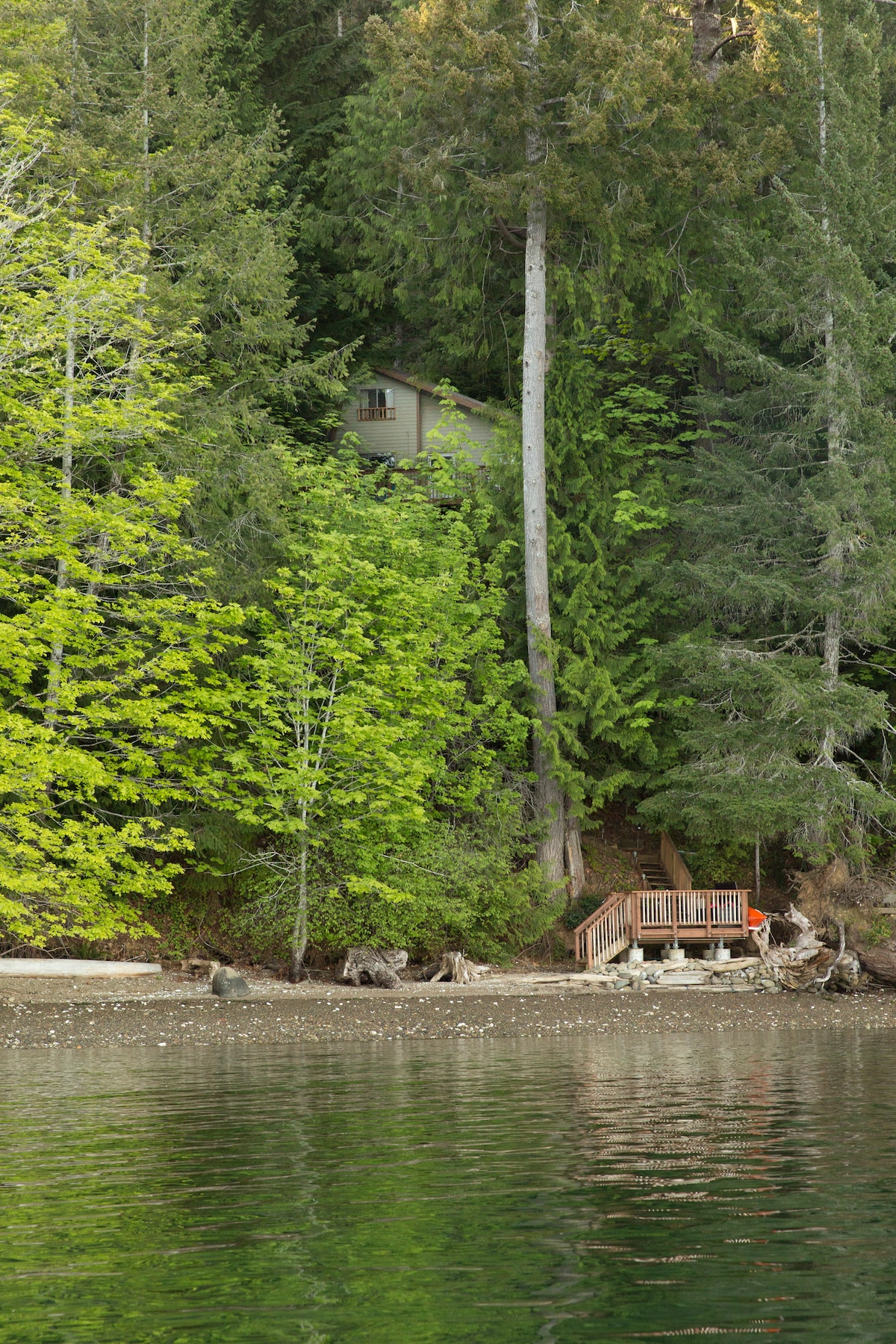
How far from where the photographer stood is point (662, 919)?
23.4m

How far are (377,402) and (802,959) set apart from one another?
17235mm

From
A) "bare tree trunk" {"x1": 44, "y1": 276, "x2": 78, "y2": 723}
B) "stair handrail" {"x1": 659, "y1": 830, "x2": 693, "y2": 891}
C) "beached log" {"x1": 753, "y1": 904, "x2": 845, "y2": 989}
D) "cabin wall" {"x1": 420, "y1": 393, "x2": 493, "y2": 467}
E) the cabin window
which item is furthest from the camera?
the cabin window

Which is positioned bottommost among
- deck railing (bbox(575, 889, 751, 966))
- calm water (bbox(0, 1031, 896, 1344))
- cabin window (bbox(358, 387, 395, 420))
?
calm water (bbox(0, 1031, 896, 1344))

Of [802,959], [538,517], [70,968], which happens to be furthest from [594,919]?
[70,968]

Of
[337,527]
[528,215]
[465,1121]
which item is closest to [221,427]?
[337,527]

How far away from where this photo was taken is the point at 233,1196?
7.06 metres

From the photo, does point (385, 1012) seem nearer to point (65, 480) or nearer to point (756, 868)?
point (65, 480)

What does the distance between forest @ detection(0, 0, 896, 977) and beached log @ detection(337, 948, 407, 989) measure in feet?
1.33

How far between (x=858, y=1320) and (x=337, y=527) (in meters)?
20.3

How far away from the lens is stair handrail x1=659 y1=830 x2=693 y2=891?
2552cm

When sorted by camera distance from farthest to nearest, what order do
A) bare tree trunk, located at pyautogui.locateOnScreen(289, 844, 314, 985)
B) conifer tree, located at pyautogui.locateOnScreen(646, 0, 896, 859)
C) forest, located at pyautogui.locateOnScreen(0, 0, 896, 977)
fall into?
conifer tree, located at pyautogui.locateOnScreen(646, 0, 896, 859), bare tree trunk, located at pyautogui.locateOnScreen(289, 844, 314, 985), forest, located at pyautogui.locateOnScreen(0, 0, 896, 977)

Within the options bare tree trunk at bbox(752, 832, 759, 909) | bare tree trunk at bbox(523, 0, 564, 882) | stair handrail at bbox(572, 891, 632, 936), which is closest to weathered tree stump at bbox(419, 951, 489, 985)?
stair handrail at bbox(572, 891, 632, 936)

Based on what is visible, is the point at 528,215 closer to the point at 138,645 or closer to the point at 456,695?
the point at 456,695

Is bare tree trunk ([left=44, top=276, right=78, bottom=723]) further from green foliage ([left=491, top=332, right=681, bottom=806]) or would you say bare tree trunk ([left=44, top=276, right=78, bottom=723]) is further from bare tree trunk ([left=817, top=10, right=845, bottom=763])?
bare tree trunk ([left=817, top=10, right=845, bottom=763])
